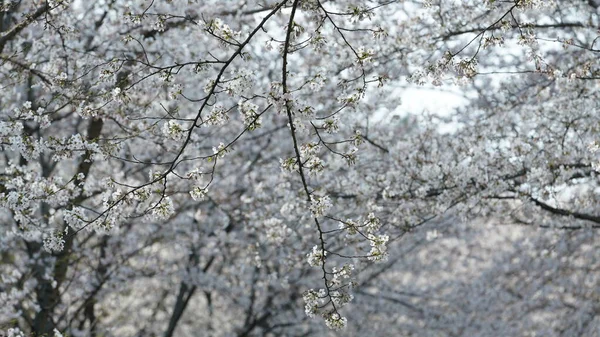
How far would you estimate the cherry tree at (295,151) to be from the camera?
4488mm

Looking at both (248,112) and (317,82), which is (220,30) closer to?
(248,112)

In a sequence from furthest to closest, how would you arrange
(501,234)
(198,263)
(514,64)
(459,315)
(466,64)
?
(501,234) < (459,315) < (198,263) < (514,64) < (466,64)

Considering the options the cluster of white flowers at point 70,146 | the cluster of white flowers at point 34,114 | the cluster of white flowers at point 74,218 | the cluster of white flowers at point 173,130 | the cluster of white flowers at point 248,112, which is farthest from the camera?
the cluster of white flowers at point 34,114

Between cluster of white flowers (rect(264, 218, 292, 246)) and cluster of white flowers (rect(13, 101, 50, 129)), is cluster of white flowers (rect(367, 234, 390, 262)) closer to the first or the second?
cluster of white flowers (rect(13, 101, 50, 129))

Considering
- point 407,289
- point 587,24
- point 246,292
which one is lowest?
point 587,24

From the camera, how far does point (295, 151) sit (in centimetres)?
396

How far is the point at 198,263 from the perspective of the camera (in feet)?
42.1

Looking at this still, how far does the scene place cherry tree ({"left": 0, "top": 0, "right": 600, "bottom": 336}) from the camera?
4488 millimetres

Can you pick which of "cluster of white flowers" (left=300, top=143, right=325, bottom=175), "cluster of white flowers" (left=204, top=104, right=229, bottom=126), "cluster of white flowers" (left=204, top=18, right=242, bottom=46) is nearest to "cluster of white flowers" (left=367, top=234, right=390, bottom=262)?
"cluster of white flowers" (left=300, top=143, right=325, bottom=175)

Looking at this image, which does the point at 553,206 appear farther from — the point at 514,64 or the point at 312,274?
the point at 312,274

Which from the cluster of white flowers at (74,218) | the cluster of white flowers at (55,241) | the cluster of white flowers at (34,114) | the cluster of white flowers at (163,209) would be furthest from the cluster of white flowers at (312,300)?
the cluster of white flowers at (34,114)

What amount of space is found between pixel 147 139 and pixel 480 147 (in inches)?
140

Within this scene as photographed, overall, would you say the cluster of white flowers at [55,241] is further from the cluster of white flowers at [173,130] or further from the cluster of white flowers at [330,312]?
the cluster of white flowers at [330,312]

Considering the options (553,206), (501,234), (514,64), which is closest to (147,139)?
(553,206)
